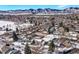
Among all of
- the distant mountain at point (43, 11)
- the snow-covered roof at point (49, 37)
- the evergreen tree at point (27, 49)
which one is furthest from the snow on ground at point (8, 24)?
the snow-covered roof at point (49, 37)

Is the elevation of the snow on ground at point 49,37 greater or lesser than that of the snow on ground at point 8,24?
lesser

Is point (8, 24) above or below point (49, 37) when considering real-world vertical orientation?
above

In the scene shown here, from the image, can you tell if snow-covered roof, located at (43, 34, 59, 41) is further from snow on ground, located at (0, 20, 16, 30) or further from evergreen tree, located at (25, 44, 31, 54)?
snow on ground, located at (0, 20, 16, 30)

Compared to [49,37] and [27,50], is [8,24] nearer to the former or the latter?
[27,50]

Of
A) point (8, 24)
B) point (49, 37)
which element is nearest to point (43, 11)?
point (49, 37)

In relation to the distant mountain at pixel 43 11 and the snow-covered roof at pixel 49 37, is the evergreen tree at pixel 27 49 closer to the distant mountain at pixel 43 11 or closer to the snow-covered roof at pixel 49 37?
the snow-covered roof at pixel 49 37

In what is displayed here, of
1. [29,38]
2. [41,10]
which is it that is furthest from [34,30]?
[41,10]

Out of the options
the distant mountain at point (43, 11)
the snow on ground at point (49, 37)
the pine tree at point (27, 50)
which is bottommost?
the pine tree at point (27, 50)

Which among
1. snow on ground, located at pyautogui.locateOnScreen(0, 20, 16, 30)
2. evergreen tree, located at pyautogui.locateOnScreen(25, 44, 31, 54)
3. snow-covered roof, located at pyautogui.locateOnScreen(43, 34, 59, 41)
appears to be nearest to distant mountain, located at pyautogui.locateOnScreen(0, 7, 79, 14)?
snow on ground, located at pyautogui.locateOnScreen(0, 20, 16, 30)
